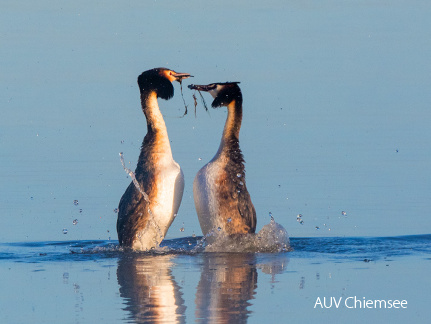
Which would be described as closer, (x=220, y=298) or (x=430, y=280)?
(x=220, y=298)

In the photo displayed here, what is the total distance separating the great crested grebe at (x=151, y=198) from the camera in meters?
12.1

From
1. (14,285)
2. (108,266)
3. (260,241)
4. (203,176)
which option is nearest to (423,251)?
(260,241)

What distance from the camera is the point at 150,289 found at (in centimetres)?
918

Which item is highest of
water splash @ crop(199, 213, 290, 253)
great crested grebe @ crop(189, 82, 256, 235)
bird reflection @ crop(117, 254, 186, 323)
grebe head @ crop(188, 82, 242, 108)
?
grebe head @ crop(188, 82, 242, 108)

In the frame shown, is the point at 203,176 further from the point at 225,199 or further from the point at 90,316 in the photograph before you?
the point at 90,316

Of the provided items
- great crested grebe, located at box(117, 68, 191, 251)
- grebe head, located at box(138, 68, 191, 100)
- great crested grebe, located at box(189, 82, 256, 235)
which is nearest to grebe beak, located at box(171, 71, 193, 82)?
grebe head, located at box(138, 68, 191, 100)

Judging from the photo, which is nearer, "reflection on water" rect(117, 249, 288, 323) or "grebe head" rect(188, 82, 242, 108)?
"reflection on water" rect(117, 249, 288, 323)

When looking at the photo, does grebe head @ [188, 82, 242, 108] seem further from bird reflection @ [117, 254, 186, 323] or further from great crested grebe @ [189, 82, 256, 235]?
bird reflection @ [117, 254, 186, 323]

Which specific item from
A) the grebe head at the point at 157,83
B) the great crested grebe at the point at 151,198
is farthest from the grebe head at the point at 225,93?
the great crested grebe at the point at 151,198

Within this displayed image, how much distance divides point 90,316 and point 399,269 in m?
3.58

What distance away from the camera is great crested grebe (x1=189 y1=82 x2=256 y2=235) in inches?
480

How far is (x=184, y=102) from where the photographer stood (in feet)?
A: 44.0

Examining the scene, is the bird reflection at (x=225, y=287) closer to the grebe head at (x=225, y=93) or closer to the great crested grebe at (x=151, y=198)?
the great crested grebe at (x=151, y=198)

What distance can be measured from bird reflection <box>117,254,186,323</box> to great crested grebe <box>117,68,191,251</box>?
0.67 metres
